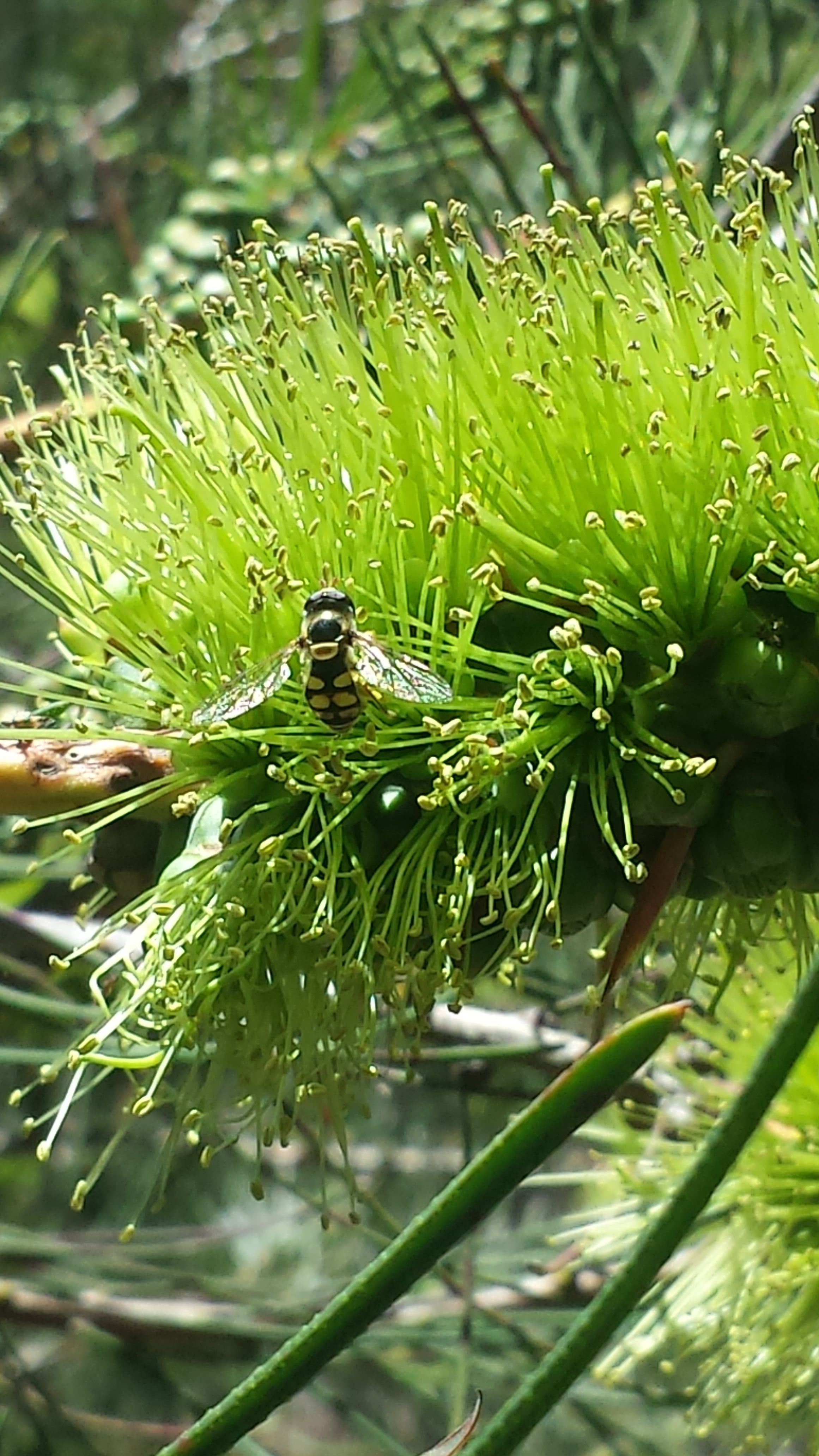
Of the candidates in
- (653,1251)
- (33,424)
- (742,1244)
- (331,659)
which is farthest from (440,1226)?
(742,1244)

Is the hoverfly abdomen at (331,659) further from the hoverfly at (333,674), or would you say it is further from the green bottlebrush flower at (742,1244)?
the green bottlebrush flower at (742,1244)

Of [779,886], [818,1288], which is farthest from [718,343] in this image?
[818,1288]

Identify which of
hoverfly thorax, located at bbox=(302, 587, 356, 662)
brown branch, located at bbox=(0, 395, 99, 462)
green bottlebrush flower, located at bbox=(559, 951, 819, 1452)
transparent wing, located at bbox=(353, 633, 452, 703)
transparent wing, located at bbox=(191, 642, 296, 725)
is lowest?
green bottlebrush flower, located at bbox=(559, 951, 819, 1452)

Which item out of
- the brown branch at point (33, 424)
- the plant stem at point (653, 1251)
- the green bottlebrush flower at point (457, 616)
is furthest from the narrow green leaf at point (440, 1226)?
the brown branch at point (33, 424)

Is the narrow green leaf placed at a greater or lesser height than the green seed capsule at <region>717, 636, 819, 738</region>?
lesser

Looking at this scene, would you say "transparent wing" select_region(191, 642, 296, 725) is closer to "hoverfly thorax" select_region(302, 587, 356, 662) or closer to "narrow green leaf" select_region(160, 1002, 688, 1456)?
"hoverfly thorax" select_region(302, 587, 356, 662)

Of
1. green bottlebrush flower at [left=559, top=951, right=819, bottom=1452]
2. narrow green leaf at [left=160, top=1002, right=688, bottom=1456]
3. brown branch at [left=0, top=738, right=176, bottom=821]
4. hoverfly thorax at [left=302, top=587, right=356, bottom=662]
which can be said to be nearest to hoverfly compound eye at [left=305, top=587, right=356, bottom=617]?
hoverfly thorax at [left=302, top=587, right=356, bottom=662]

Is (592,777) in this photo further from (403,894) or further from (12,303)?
(12,303)
